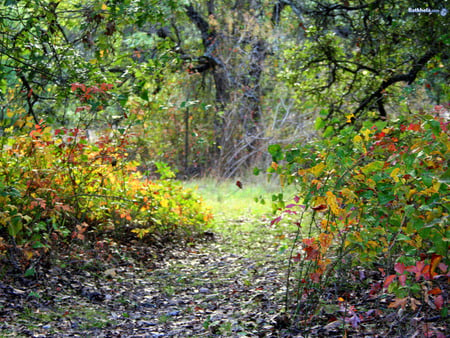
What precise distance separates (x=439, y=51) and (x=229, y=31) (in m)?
7.08

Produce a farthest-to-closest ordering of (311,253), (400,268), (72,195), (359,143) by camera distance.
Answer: (72,195) → (359,143) → (311,253) → (400,268)

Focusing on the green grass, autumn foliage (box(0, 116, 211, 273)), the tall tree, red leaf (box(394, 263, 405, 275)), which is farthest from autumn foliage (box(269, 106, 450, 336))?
the tall tree

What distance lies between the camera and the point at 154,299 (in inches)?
158

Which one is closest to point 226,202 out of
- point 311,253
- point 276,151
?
point 276,151

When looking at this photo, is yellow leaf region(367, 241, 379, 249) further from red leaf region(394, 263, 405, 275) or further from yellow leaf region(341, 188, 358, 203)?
red leaf region(394, 263, 405, 275)

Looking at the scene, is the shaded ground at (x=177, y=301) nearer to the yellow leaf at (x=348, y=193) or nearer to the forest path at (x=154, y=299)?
the forest path at (x=154, y=299)

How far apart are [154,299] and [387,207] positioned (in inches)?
85.5

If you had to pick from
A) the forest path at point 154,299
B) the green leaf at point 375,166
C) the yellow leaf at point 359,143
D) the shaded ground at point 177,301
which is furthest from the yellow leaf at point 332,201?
the forest path at point 154,299

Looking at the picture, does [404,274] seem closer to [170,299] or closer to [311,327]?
[311,327]

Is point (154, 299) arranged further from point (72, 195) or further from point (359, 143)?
point (359, 143)

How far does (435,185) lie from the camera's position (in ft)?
7.06

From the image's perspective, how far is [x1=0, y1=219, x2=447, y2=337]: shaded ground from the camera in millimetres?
2941

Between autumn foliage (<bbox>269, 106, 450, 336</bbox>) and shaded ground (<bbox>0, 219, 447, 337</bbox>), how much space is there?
2.9 inches

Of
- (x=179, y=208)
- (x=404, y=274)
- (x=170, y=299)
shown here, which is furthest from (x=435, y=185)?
(x=179, y=208)
